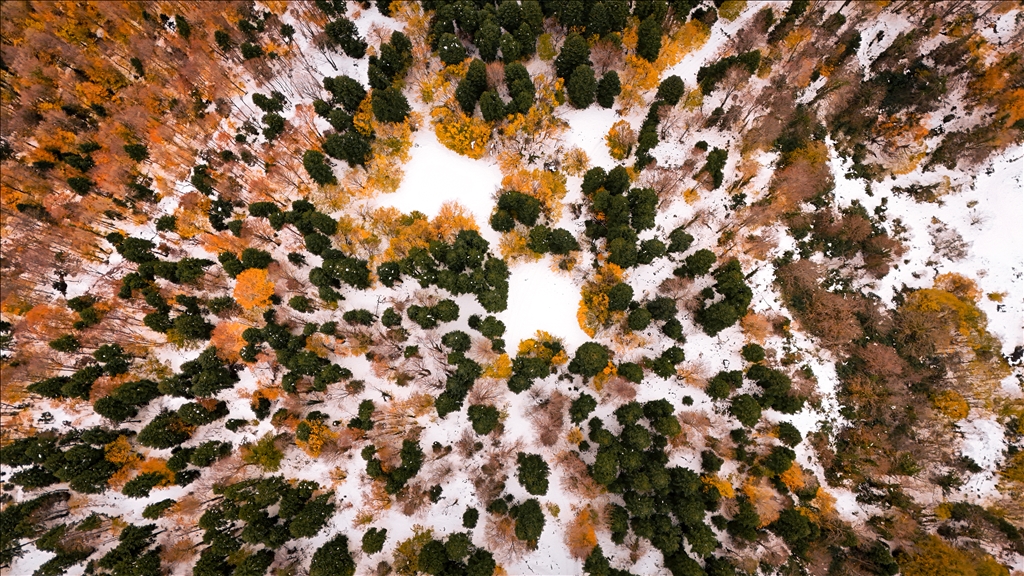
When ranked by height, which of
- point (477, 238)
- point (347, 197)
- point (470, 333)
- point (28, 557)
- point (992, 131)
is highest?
point (992, 131)

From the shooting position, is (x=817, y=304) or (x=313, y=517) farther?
(x=817, y=304)

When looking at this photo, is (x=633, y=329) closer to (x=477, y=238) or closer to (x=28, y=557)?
(x=477, y=238)

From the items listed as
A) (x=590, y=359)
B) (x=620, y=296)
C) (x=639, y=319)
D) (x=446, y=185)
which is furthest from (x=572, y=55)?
(x=590, y=359)

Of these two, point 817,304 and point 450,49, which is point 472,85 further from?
point 817,304

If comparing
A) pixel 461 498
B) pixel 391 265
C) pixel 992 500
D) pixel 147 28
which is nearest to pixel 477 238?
pixel 391 265

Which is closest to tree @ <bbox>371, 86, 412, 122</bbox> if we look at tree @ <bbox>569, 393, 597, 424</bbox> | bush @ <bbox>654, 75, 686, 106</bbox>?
bush @ <bbox>654, 75, 686, 106</bbox>

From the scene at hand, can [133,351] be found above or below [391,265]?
below

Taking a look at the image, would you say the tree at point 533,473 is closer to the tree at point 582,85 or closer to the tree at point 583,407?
the tree at point 583,407
